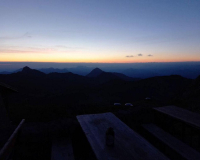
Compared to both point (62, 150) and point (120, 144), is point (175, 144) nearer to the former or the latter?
point (120, 144)

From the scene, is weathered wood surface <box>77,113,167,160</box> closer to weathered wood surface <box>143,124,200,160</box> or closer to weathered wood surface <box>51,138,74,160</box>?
weathered wood surface <box>51,138,74,160</box>

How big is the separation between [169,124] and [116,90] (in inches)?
1458

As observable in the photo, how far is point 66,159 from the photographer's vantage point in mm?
3439

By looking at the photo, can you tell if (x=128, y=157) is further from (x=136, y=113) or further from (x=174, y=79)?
(x=174, y=79)

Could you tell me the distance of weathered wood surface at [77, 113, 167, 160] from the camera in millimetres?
2314

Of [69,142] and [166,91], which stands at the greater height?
[69,142]

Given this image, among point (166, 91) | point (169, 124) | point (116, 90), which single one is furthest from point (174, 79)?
point (169, 124)

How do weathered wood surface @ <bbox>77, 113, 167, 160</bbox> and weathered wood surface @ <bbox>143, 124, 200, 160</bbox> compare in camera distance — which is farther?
weathered wood surface @ <bbox>143, 124, 200, 160</bbox>

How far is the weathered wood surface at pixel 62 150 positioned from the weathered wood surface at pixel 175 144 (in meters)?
2.75

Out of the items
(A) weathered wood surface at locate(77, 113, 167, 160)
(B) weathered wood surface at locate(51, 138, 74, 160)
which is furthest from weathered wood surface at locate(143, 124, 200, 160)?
(B) weathered wood surface at locate(51, 138, 74, 160)

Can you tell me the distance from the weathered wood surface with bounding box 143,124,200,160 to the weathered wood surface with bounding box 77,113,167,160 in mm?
1606

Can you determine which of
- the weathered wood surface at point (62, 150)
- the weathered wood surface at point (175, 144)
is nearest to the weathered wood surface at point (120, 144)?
the weathered wood surface at point (62, 150)

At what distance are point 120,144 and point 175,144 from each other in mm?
2347

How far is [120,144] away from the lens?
2689mm
